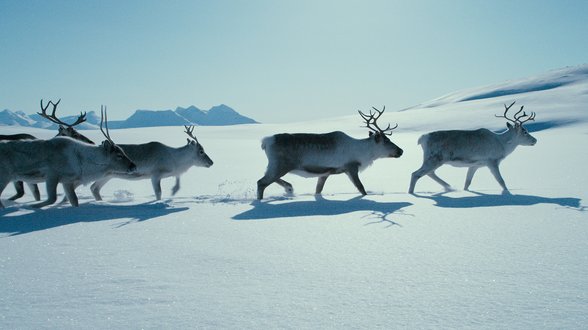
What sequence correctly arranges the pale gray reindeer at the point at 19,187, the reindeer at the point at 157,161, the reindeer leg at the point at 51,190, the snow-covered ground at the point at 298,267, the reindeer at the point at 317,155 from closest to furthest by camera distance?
1. the snow-covered ground at the point at 298,267
2. the reindeer leg at the point at 51,190
3. the pale gray reindeer at the point at 19,187
4. the reindeer at the point at 317,155
5. the reindeer at the point at 157,161

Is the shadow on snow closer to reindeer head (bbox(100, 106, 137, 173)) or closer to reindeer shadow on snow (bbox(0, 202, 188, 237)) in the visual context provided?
reindeer shadow on snow (bbox(0, 202, 188, 237))

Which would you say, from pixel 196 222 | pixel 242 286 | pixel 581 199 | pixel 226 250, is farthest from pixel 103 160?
pixel 581 199

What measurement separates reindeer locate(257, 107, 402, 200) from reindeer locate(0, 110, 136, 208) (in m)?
2.56

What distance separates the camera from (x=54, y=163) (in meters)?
6.12

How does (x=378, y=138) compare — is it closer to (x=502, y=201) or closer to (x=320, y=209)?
(x=502, y=201)

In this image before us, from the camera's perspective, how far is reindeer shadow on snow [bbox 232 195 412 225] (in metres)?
4.87

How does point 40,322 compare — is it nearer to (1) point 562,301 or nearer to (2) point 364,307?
(2) point 364,307

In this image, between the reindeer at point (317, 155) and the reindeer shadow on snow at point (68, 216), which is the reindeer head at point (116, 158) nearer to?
the reindeer shadow on snow at point (68, 216)

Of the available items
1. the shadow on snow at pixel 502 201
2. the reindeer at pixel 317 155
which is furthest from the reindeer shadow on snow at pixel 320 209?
the reindeer at pixel 317 155

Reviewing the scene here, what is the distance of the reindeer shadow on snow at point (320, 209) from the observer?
4.87 metres

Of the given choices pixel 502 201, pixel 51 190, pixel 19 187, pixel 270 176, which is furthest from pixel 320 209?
pixel 19 187

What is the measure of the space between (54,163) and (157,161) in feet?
7.89

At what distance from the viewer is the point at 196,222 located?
4.41m

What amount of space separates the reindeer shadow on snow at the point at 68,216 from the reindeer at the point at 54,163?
68cm
